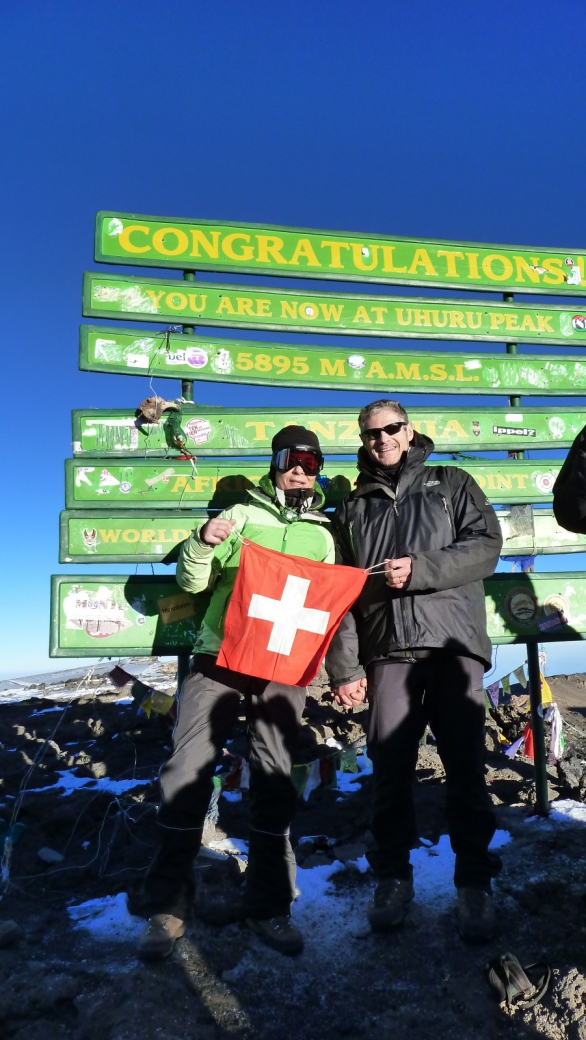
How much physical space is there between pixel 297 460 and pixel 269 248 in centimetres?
275

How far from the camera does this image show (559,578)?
5926 mm

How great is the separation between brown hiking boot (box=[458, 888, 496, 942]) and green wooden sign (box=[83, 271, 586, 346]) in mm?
4467

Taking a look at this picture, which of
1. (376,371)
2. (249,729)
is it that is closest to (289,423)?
(376,371)

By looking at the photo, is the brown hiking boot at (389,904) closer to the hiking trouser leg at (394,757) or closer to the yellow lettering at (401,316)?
the hiking trouser leg at (394,757)

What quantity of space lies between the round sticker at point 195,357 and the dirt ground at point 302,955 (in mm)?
3796

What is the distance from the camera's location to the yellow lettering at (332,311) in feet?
20.1

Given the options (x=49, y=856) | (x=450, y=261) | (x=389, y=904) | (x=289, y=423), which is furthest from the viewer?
(x=450, y=261)

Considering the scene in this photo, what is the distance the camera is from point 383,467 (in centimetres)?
434

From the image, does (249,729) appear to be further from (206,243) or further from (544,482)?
(206,243)

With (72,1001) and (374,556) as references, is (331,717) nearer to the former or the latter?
(374,556)

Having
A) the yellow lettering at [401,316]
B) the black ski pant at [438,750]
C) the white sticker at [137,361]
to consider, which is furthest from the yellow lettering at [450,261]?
the black ski pant at [438,750]

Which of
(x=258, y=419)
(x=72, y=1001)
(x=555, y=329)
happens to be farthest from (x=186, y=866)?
(x=555, y=329)

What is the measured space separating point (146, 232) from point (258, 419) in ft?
6.25

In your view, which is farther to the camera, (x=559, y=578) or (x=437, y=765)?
(x=437, y=765)
